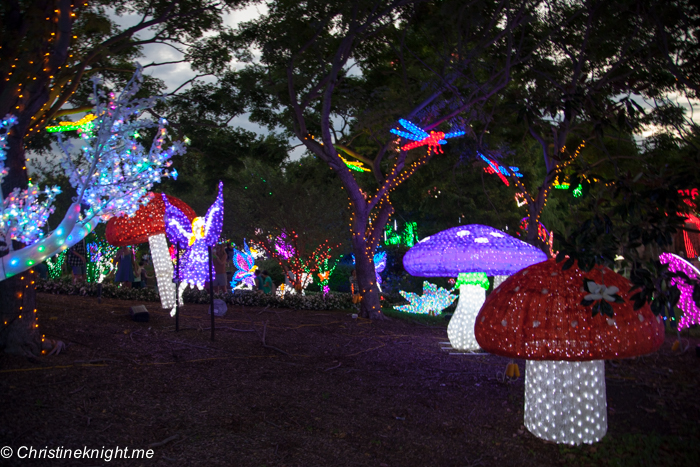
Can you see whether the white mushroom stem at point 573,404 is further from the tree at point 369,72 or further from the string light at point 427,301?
the string light at point 427,301

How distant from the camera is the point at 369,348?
27.2 ft

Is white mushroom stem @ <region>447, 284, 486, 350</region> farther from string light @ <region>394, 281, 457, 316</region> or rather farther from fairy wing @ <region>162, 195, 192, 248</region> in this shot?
string light @ <region>394, 281, 457, 316</region>

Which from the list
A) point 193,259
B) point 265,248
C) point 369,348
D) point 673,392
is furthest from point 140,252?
point 673,392

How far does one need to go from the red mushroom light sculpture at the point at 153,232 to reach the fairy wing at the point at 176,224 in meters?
0.08

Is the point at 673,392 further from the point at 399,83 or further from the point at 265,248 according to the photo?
the point at 265,248

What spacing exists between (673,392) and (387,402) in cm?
338

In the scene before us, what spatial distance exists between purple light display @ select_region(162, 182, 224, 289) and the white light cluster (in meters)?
0.21

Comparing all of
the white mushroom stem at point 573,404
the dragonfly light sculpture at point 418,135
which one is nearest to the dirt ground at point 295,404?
the white mushroom stem at point 573,404

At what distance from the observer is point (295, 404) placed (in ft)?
16.1

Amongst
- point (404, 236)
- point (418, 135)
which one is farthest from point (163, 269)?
point (404, 236)

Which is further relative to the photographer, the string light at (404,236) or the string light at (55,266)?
the string light at (404,236)

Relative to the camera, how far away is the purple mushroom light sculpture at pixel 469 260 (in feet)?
24.2

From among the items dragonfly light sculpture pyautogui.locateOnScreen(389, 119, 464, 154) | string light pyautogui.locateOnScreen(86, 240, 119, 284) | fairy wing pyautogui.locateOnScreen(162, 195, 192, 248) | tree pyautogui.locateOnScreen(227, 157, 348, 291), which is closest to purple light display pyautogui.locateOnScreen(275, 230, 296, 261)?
tree pyautogui.locateOnScreen(227, 157, 348, 291)

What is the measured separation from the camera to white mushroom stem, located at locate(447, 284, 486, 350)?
813 centimetres
